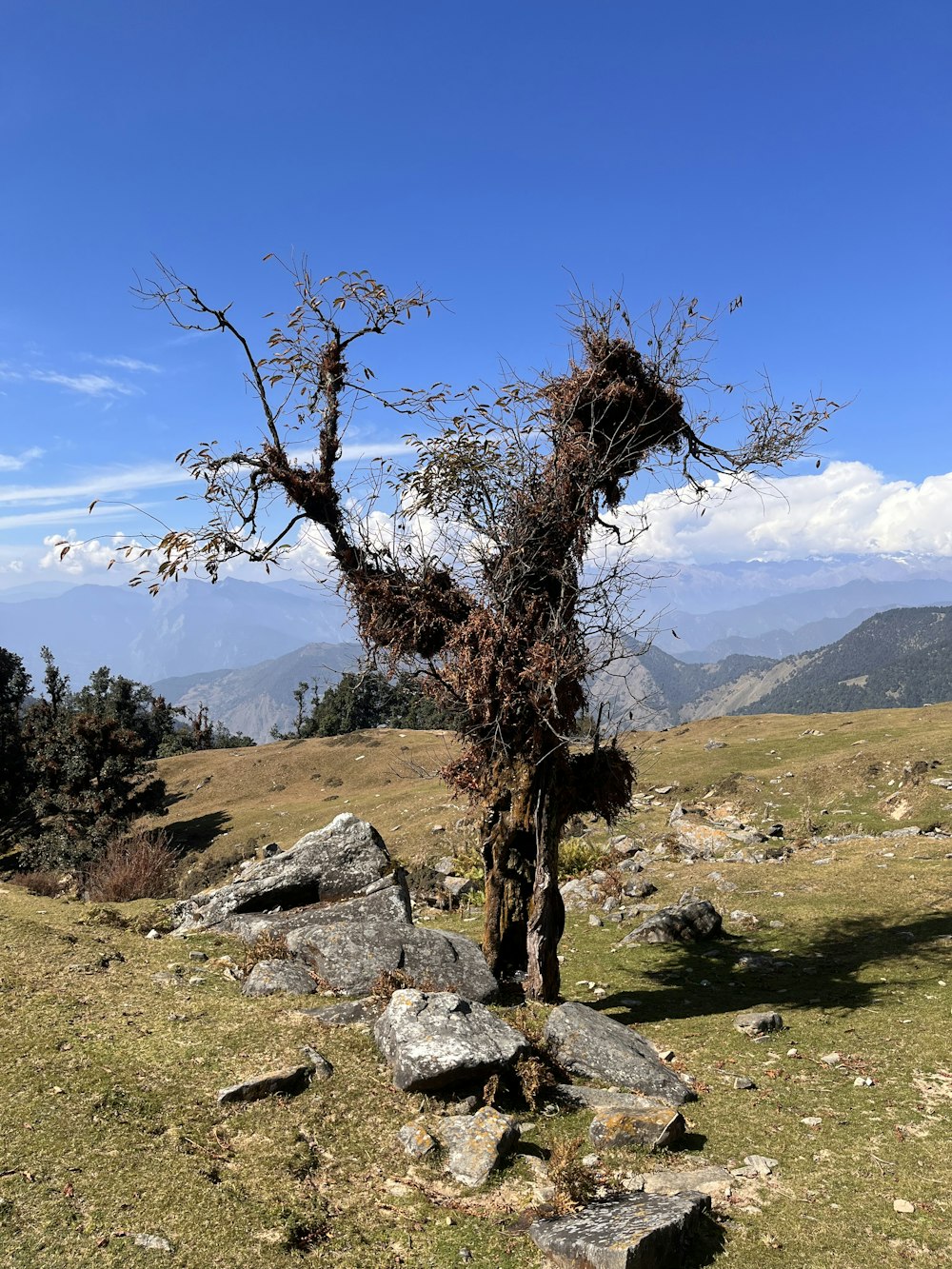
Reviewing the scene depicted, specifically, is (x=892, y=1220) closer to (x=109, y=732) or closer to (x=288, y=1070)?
(x=288, y=1070)

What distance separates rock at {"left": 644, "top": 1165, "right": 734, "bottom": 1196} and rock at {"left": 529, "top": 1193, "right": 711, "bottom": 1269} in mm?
491

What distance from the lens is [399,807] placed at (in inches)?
1597

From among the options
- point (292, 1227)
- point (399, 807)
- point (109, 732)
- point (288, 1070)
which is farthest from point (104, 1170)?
point (109, 732)

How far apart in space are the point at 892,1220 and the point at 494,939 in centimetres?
667

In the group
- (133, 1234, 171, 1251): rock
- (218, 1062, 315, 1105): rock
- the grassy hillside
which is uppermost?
(133, 1234, 171, 1251): rock

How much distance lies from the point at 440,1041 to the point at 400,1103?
0.71 m

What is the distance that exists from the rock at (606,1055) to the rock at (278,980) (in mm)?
3561

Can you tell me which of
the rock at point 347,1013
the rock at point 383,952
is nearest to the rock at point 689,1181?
the rock at point 347,1013

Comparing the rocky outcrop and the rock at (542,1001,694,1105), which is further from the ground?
the rocky outcrop

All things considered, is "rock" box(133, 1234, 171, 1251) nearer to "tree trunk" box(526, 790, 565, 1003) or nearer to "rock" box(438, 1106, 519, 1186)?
"rock" box(438, 1106, 519, 1186)

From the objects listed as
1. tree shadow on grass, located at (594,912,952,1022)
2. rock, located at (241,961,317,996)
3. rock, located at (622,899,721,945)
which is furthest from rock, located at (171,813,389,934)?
rock, located at (622,899,721,945)

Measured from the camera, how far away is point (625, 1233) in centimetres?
554

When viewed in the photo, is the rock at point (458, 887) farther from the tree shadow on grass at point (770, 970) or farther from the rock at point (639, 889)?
the tree shadow on grass at point (770, 970)

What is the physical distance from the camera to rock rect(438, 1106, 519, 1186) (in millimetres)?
6785
